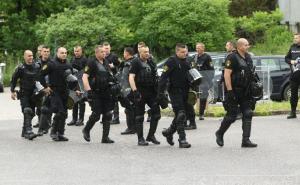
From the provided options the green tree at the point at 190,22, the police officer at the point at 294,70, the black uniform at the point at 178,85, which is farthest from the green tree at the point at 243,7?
the black uniform at the point at 178,85

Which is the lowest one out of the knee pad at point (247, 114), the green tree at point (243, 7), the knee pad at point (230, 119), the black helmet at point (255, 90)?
the knee pad at point (230, 119)

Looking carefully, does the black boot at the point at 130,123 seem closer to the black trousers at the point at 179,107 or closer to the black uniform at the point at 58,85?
the black uniform at the point at 58,85

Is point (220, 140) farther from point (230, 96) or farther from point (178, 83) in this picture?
point (178, 83)

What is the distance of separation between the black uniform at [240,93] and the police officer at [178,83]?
27.6 inches

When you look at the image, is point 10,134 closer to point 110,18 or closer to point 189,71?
point 189,71

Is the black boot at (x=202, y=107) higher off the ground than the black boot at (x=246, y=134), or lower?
lower

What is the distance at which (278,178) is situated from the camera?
10336mm

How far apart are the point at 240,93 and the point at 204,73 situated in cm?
514

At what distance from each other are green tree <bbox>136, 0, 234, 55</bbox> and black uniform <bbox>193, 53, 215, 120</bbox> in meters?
17.0

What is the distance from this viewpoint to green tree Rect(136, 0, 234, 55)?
1411 inches

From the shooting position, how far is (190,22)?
35906 millimetres

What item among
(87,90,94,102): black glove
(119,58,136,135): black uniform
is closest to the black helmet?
(119,58,136,135): black uniform

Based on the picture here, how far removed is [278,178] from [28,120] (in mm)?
6609

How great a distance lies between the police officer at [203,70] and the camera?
1844 centimetres
